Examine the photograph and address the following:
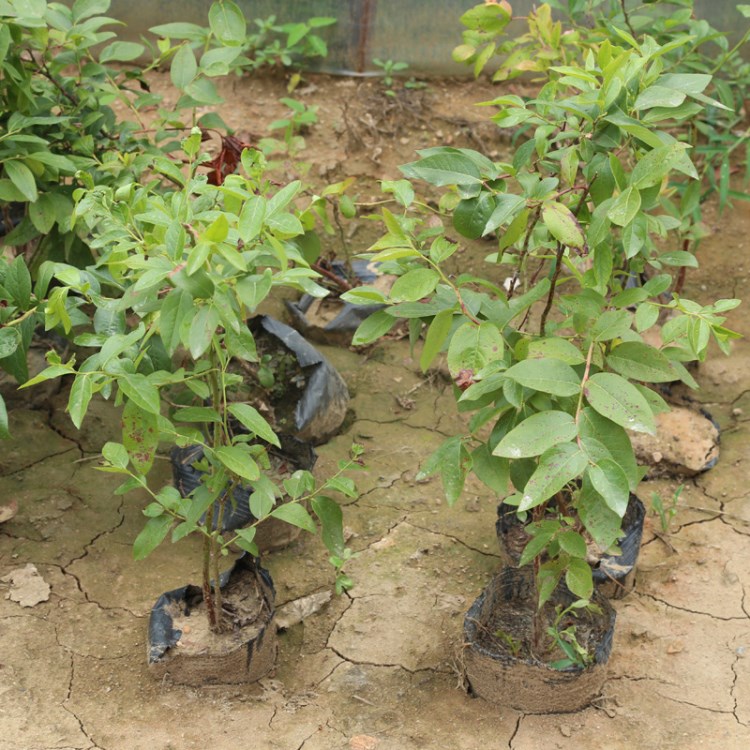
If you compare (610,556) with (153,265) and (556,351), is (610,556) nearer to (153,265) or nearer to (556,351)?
(556,351)

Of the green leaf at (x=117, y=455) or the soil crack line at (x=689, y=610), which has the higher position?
the green leaf at (x=117, y=455)

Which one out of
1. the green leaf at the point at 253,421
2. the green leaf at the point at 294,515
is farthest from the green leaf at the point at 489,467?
the green leaf at the point at 294,515

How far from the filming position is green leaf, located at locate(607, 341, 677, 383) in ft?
6.44

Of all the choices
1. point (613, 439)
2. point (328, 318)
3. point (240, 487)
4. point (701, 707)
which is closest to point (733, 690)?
point (701, 707)

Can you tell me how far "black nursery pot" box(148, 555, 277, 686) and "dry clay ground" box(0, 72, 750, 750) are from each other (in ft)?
0.16

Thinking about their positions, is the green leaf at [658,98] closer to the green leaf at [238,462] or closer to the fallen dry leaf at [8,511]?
the green leaf at [238,462]

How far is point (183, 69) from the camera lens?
2.91 meters

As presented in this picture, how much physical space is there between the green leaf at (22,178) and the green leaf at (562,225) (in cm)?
153

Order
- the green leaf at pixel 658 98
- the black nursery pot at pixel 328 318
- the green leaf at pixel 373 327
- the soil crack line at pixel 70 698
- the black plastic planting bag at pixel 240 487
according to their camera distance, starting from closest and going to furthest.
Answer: the green leaf at pixel 658 98, the green leaf at pixel 373 327, the soil crack line at pixel 70 698, the black plastic planting bag at pixel 240 487, the black nursery pot at pixel 328 318

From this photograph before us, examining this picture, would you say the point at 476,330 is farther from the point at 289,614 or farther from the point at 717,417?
the point at 717,417

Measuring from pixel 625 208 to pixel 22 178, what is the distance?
173cm

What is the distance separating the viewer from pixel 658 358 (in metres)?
1.97

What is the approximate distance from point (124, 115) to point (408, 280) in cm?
321

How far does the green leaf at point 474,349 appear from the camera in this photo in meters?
1.91
